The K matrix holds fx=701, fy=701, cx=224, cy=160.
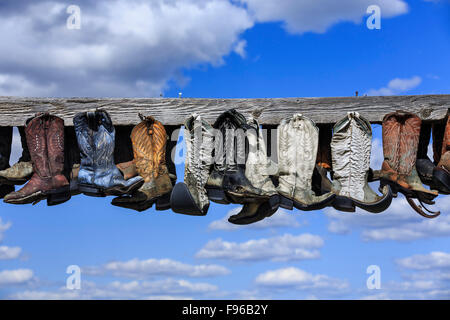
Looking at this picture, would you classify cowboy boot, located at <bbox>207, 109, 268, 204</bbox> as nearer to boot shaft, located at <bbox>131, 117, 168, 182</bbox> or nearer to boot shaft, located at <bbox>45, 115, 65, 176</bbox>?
boot shaft, located at <bbox>131, 117, 168, 182</bbox>

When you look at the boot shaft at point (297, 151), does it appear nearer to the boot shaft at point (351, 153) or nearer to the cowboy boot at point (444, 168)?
the boot shaft at point (351, 153)

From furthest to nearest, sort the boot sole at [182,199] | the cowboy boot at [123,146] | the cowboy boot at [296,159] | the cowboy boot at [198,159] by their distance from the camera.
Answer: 1. the cowboy boot at [123,146]
2. the cowboy boot at [296,159]
3. the cowboy boot at [198,159]
4. the boot sole at [182,199]

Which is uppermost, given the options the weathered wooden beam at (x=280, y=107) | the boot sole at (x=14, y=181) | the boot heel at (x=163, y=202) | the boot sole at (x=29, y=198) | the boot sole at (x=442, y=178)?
the weathered wooden beam at (x=280, y=107)

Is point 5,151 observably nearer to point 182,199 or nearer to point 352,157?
point 182,199

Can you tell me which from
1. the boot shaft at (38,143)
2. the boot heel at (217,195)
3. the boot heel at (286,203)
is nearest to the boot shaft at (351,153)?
the boot heel at (286,203)

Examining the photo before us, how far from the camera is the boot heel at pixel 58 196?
18.9 feet

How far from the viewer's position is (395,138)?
5.77 m

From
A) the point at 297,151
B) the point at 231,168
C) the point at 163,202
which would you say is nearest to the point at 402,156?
the point at 297,151

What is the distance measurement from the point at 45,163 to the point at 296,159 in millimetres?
2073

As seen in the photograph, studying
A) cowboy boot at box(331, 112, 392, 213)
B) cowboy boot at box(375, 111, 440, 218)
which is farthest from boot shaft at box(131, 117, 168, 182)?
cowboy boot at box(375, 111, 440, 218)

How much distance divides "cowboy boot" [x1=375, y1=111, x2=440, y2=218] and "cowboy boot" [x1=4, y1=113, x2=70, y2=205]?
2649mm

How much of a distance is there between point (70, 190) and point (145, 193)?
630mm

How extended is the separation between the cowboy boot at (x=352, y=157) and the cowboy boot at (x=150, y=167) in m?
1.38

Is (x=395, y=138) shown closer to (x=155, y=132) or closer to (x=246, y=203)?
(x=246, y=203)
